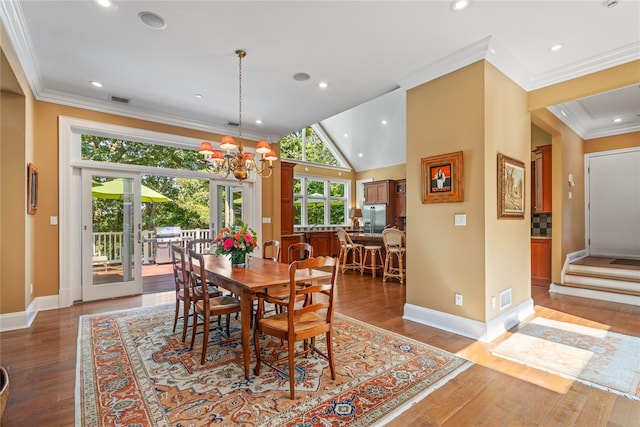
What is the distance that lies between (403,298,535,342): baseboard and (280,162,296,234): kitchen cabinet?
12.9 ft

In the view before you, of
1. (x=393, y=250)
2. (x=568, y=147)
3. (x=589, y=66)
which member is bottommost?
(x=393, y=250)

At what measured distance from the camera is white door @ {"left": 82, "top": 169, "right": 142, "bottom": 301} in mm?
4520

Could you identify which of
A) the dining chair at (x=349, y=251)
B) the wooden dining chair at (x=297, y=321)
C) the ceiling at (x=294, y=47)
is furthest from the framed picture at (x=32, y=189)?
the dining chair at (x=349, y=251)

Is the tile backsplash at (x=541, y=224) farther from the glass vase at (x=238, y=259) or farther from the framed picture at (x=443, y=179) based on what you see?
the glass vase at (x=238, y=259)

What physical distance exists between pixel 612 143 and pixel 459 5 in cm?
545

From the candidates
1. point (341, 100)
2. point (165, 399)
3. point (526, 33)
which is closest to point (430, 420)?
point (165, 399)

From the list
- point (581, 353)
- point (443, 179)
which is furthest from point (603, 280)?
point (443, 179)

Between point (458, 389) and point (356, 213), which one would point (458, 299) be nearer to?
point (458, 389)

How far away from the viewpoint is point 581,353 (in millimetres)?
2713

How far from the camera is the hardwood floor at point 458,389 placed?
1851mm

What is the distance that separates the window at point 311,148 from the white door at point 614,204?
6.35 metres

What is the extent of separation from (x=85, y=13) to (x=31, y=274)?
11.0 ft

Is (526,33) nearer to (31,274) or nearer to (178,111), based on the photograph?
(178,111)

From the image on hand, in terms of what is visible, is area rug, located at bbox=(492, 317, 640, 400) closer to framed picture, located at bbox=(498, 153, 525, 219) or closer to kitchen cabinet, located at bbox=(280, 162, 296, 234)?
framed picture, located at bbox=(498, 153, 525, 219)
